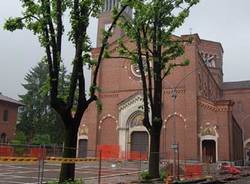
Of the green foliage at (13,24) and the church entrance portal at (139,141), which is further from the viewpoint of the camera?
the church entrance portal at (139,141)

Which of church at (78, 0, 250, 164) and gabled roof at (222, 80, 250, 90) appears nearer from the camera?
church at (78, 0, 250, 164)

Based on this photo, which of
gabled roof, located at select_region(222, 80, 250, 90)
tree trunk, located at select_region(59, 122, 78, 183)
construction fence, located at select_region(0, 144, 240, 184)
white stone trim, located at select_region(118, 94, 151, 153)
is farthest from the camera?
gabled roof, located at select_region(222, 80, 250, 90)

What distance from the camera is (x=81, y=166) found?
34.1 metres

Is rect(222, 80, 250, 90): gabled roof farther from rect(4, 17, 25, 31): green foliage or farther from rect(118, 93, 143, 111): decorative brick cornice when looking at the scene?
rect(4, 17, 25, 31): green foliage

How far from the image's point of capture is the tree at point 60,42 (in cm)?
1542

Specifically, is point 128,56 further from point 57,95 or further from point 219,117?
point 219,117

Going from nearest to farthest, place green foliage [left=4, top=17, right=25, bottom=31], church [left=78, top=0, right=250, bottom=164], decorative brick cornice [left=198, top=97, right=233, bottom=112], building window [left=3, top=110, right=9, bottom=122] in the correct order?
green foliage [left=4, top=17, right=25, bottom=31] → church [left=78, top=0, right=250, bottom=164] → decorative brick cornice [left=198, top=97, right=233, bottom=112] → building window [left=3, top=110, right=9, bottom=122]

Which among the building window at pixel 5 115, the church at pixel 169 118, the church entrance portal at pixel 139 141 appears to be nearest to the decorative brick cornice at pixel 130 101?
the church at pixel 169 118

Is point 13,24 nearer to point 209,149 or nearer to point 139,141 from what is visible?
point 209,149

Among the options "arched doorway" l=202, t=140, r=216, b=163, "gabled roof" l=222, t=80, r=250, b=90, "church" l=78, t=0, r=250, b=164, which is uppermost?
"gabled roof" l=222, t=80, r=250, b=90

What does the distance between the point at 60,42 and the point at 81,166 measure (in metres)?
20.0

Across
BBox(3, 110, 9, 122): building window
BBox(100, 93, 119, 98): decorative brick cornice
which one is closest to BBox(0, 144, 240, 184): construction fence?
BBox(100, 93, 119, 98): decorative brick cornice

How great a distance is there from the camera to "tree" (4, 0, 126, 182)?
15422 millimetres

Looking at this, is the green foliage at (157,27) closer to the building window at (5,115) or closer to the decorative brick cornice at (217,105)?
the decorative brick cornice at (217,105)
